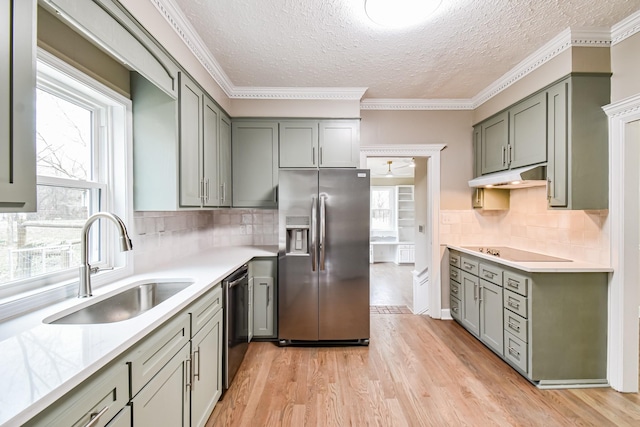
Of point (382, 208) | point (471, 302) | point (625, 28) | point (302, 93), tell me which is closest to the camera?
point (625, 28)

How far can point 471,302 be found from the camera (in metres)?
2.89

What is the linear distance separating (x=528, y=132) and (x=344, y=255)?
198 cm

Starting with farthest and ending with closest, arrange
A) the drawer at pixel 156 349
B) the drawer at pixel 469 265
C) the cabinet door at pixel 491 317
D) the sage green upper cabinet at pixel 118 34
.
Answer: the drawer at pixel 469 265 → the cabinet door at pixel 491 317 → the sage green upper cabinet at pixel 118 34 → the drawer at pixel 156 349

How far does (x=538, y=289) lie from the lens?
6.88 ft

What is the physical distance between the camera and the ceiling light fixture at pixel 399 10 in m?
1.64

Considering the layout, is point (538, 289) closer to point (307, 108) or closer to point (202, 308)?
point (202, 308)

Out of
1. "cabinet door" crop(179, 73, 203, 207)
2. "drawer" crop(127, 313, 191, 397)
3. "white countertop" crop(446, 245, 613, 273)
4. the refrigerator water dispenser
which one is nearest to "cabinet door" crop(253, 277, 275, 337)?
the refrigerator water dispenser

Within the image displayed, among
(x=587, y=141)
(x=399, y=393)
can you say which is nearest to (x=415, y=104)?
(x=587, y=141)

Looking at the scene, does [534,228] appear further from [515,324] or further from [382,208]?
[382,208]

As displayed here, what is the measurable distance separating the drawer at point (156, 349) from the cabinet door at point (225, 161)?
1587mm

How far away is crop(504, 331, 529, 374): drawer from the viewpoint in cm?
217

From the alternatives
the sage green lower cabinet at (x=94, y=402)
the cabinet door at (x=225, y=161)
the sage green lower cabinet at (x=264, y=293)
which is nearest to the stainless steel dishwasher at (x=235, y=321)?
the sage green lower cabinet at (x=264, y=293)

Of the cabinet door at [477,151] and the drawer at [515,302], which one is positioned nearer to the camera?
the drawer at [515,302]

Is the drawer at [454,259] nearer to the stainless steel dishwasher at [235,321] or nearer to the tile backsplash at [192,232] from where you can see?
the tile backsplash at [192,232]
